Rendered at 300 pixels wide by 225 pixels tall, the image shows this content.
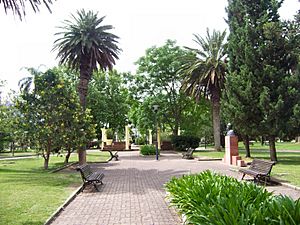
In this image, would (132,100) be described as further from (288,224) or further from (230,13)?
(288,224)

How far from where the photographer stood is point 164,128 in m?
50.9

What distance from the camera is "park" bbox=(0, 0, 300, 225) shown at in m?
6.94

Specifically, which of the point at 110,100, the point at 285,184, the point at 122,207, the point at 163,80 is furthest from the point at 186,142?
the point at 122,207

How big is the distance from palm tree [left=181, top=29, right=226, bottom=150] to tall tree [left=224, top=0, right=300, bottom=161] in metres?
9.15

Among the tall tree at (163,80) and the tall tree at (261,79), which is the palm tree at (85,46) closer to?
the tall tree at (261,79)

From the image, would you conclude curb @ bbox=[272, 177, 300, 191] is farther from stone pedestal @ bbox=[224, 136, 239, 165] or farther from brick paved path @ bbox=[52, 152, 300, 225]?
stone pedestal @ bbox=[224, 136, 239, 165]

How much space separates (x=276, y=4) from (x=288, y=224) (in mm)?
21745

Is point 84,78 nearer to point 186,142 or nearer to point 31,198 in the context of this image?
point 31,198

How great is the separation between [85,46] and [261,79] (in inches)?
453

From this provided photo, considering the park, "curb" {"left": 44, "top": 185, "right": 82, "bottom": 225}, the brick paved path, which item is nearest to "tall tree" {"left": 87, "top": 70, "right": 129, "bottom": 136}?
the park

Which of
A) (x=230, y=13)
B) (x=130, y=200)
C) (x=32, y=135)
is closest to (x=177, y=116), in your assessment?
(x=230, y=13)

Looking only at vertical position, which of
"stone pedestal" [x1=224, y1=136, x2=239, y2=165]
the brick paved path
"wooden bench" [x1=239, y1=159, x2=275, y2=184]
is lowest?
the brick paved path

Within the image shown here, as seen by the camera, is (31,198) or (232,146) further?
(232,146)

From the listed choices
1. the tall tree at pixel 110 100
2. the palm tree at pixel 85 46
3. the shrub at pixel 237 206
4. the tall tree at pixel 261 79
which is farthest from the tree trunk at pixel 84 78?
the tall tree at pixel 110 100
